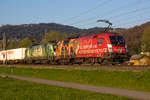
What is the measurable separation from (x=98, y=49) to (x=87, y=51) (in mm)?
2431

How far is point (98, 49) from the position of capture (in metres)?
28.3

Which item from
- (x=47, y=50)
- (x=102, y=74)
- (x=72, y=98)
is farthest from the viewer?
(x=47, y=50)

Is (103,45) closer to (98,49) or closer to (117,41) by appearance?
(98,49)

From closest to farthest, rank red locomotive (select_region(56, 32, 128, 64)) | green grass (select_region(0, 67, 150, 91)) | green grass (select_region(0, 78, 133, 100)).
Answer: green grass (select_region(0, 78, 133, 100)) → green grass (select_region(0, 67, 150, 91)) → red locomotive (select_region(56, 32, 128, 64))

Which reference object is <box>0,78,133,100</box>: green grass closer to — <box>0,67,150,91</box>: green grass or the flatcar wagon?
<box>0,67,150,91</box>: green grass

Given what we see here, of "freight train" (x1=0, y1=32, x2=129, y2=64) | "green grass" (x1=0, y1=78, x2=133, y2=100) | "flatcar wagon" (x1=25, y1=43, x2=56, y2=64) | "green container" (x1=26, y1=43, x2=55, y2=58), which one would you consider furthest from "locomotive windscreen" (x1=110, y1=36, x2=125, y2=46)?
"green container" (x1=26, y1=43, x2=55, y2=58)

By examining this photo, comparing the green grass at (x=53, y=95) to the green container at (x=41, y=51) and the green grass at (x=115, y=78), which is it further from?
the green container at (x=41, y=51)

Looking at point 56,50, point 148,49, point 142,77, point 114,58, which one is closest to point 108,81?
point 142,77

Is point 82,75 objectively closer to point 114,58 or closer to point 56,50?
point 114,58

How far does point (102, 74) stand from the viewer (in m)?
19.6

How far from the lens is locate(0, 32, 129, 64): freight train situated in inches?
1065

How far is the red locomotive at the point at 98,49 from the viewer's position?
88.3ft

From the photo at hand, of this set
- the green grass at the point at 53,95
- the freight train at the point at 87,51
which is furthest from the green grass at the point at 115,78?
the freight train at the point at 87,51

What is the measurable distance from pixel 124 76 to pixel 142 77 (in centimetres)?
169
